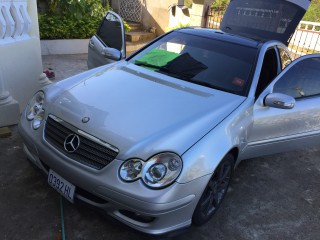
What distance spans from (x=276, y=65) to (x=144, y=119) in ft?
6.11

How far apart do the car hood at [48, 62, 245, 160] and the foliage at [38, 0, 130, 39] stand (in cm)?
499

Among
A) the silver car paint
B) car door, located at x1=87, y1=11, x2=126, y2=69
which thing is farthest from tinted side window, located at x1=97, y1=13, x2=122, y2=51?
the silver car paint

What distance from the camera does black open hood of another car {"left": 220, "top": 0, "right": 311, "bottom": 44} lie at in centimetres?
422

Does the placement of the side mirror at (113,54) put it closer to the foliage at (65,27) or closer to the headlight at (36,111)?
the headlight at (36,111)

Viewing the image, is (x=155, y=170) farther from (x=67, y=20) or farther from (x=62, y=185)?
(x=67, y=20)

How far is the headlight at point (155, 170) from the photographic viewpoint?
2.05 m

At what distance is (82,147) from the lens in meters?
2.24

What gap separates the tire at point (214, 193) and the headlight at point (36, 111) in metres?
1.43

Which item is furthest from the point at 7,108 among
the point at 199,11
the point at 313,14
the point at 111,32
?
the point at 313,14

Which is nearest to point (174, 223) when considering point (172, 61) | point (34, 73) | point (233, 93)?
point (233, 93)

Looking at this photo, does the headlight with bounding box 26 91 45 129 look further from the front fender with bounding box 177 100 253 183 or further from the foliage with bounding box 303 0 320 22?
the foliage with bounding box 303 0 320 22

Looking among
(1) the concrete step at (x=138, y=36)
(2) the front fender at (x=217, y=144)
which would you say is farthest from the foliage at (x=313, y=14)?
(2) the front fender at (x=217, y=144)

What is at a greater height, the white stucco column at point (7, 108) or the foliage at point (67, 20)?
the foliage at point (67, 20)

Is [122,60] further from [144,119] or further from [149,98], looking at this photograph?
[144,119]
